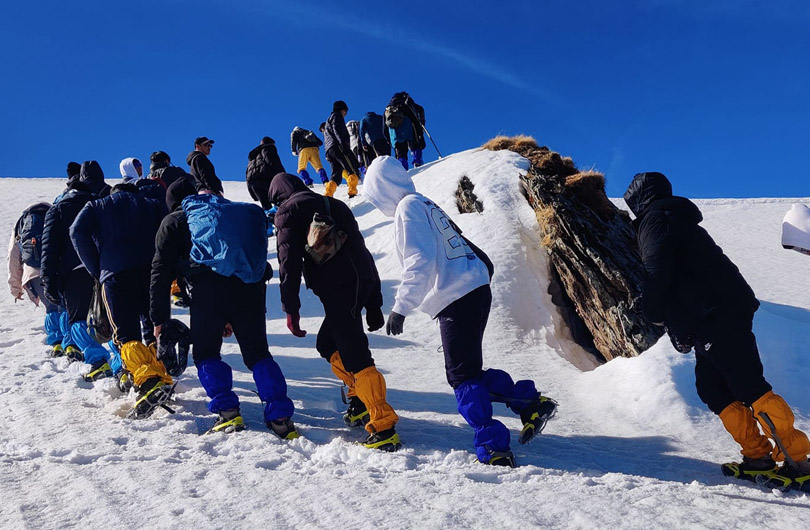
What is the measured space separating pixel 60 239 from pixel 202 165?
2472 mm

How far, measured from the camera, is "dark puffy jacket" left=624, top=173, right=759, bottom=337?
346 cm

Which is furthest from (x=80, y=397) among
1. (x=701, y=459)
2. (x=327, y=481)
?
(x=701, y=459)

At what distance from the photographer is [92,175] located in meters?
7.52

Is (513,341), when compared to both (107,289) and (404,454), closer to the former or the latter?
(404,454)

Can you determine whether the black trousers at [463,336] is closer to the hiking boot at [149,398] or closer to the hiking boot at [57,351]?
the hiking boot at [149,398]

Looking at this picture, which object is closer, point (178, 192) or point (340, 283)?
point (340, 283)

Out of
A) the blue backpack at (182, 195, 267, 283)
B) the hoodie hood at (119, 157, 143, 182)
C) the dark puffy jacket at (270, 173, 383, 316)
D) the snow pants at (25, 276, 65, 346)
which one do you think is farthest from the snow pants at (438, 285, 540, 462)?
the hoodie hood at (119, 157, 143, 182)

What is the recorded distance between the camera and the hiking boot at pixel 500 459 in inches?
136

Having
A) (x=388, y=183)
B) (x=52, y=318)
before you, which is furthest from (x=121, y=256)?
(x=52, y=318)

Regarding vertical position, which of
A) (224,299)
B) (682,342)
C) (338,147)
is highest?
(338,147)

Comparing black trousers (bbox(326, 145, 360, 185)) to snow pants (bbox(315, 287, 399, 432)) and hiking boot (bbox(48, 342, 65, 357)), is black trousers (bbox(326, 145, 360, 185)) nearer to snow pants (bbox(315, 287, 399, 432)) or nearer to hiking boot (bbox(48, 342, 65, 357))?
hiking boot (bbox(48, 342, 65, 357))

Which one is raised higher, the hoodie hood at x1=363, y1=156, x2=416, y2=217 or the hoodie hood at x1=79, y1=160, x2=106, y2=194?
the hoodie hood at x1=79, y1=160, x2=106, y2=194

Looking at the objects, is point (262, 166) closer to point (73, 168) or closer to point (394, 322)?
point (73, 168)

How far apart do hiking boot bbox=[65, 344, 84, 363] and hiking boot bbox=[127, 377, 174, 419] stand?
7.55ft
